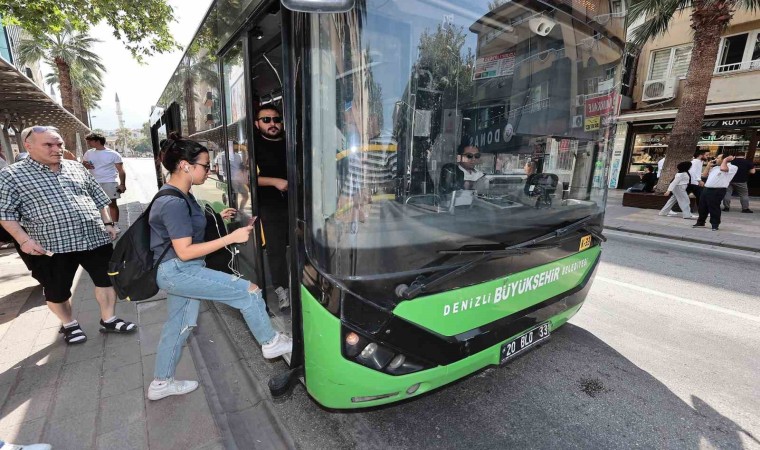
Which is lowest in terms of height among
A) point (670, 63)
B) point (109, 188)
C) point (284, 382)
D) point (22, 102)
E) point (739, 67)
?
point (284, 382)

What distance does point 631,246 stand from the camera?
7102 mm

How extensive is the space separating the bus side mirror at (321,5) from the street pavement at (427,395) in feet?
6.28

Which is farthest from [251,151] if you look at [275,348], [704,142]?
[704,142]

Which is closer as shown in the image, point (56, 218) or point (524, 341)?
point (524, 341)

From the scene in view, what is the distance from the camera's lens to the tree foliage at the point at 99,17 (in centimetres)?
577

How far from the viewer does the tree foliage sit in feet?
18.9

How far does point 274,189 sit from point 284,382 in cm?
171

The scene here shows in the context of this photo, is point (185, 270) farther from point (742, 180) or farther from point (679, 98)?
point (679, 98)

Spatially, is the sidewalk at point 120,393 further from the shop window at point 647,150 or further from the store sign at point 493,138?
the shop window at point 647,150

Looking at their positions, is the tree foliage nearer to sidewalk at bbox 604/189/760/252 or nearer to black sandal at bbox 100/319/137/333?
black sandal at bbox 100/319/137/333

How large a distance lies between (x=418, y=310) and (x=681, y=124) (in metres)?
13.4

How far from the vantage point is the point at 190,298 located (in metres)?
2.44

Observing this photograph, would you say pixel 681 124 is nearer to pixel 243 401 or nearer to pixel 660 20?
pixel 660 20

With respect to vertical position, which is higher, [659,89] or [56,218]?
[659,89]
